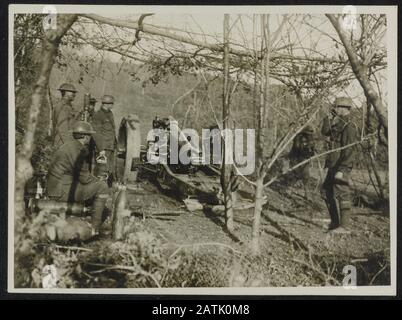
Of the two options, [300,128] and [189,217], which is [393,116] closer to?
[300,128]

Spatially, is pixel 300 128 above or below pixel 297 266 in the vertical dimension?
above

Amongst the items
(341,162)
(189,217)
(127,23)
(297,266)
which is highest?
(127,23)

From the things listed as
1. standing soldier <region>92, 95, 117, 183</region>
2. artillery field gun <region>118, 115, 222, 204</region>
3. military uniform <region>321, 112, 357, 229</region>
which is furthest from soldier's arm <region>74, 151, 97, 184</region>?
military uniform <region>321, 112, 357, 229</region>

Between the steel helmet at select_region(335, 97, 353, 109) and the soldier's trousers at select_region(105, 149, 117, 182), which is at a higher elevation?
the steel helmet at select_region(335, 97, 353, 109)

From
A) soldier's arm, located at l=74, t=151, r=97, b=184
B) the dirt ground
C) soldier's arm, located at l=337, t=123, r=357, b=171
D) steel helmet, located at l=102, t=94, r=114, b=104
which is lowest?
the dirt ground

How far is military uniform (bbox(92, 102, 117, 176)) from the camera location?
12.2 ft

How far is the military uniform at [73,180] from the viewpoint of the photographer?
3.70m

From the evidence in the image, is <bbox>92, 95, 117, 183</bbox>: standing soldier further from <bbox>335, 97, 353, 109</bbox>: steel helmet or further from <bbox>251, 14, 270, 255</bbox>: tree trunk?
<bbox>335, 97, 353, 109</bbox>: steel helmet

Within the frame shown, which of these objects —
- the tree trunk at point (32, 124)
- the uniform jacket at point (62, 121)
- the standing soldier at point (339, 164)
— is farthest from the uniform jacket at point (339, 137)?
the tree trunk at point (32, 124)

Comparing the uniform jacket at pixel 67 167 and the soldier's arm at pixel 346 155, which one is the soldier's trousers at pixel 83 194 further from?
the soldier's arm at pixel 346 155

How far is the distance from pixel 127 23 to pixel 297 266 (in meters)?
2.05

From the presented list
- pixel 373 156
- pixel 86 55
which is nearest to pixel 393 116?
pixel 373 156

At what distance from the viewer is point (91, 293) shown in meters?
3.73
